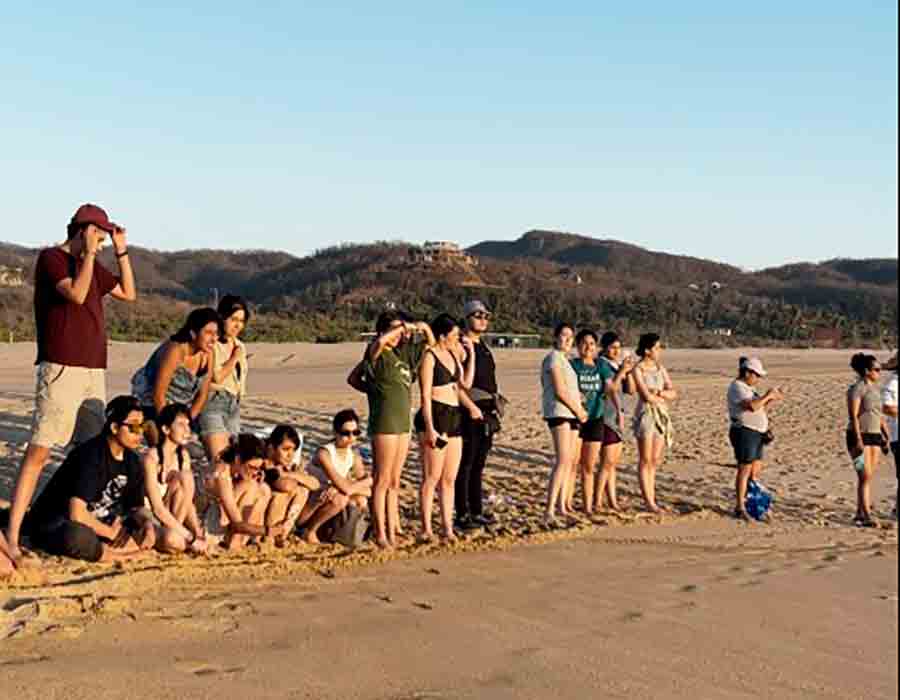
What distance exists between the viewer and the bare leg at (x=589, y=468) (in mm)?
9453

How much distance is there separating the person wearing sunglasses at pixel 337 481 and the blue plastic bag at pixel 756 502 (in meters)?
3.37

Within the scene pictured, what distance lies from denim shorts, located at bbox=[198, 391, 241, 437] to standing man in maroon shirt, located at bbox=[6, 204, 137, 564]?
106 cm

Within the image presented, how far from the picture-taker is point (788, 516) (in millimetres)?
9938

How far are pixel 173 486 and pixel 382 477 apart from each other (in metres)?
1.30

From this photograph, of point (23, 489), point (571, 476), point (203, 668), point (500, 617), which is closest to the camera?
point (203, 668)

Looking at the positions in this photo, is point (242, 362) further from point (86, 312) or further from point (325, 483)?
point (86, 312)

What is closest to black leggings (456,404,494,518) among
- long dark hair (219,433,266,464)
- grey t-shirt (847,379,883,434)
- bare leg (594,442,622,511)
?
bare leg (594,442,622,511)

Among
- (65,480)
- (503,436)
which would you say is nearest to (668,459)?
(503,436)

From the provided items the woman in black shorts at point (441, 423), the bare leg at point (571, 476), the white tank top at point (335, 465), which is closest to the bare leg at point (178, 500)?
the white tank top at point (335, 465)

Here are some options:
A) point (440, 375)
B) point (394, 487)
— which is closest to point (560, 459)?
point (440, 375)

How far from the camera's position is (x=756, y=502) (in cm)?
977

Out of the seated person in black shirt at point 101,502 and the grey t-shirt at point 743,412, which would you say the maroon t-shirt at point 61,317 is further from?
the grey t-shirt at point 743,412

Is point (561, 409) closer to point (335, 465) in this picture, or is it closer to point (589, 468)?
point (589, 468)

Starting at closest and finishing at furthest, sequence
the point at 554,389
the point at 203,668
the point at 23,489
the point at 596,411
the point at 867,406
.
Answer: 1. the point at 203,668
2. the point at 23,489
3. the point at 554,389
4. the point at 596,411
5. the point at 867,406
